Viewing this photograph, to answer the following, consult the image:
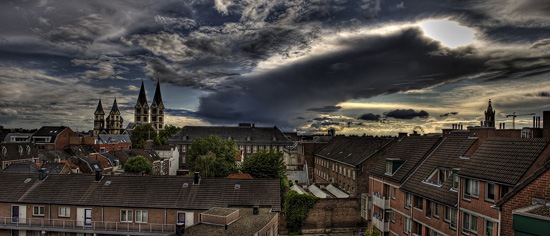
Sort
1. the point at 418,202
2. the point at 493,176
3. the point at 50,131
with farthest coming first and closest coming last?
1. the point at 50,131
2. the point at 418,202
3. the point at 493,176

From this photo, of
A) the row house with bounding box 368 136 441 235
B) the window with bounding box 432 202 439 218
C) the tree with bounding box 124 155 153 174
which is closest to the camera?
the window with bounding box 432 202 439 218

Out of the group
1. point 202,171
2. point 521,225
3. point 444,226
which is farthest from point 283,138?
point 521,225

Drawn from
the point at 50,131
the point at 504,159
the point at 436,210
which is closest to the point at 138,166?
the point at 50,131

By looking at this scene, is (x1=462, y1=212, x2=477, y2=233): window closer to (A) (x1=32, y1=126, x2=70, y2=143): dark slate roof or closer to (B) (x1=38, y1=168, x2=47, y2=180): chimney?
(B) (x1=38, y1=168, x2=47, y2=180): chimney

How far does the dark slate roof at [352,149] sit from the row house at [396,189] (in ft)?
40.2

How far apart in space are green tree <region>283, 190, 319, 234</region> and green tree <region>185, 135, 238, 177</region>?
21.1 meters

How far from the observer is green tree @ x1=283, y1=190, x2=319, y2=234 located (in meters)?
38.8

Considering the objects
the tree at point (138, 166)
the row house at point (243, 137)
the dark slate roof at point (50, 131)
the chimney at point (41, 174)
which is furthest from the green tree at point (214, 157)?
the dark slate roof at point (50, 131)

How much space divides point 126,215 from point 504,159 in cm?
2874

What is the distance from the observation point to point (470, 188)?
21953mm

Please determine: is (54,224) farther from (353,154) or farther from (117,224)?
(353,154)

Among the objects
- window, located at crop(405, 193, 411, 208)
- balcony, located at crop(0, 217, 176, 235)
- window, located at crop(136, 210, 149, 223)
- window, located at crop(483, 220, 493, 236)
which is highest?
window, located at crop(483, 220, 493, 236)

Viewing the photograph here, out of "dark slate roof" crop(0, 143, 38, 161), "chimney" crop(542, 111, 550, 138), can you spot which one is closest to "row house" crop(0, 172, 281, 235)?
"chimney" crop(542, 111, 550, 138)

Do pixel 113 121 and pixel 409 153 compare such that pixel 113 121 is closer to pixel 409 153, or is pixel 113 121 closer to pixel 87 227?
pixel 87 227
